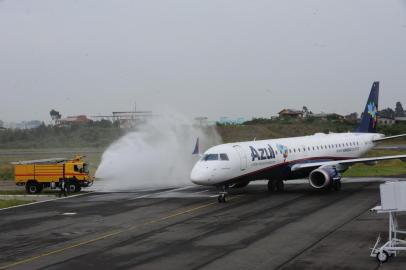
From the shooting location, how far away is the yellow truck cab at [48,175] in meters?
43.7

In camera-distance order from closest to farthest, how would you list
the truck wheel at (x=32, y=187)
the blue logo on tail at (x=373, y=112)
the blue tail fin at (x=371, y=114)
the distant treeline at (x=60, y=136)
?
the truck wheel at (x=32, y=187) < the blue tail fin at (x=371, y=114) < the blue logo on tail at (x=373, y=112) < the distant treeline at (x=60, y=136)

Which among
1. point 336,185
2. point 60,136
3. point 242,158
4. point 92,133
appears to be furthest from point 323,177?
point 60,136

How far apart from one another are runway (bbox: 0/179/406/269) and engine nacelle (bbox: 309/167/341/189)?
637 mm

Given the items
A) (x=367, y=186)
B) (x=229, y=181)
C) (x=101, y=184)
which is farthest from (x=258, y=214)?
(x=101, y=184)

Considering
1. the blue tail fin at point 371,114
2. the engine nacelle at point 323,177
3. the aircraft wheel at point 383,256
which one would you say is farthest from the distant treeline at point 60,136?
the aircraft wheel at point 383,256

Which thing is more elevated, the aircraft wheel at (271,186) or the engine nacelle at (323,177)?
the engine nacelle at (323,177)

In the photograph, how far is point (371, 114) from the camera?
5144cm

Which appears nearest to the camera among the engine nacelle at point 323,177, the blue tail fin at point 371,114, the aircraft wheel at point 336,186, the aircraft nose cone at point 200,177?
the aircraft nose cone at point 200,177

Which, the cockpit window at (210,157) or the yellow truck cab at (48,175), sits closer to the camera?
the cockpit window at (210,157)

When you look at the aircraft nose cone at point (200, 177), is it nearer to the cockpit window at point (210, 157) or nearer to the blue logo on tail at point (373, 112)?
the cockpit window at point (210, 157)

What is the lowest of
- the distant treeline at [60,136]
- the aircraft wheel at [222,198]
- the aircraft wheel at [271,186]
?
the aircraft wheel at [222,198]

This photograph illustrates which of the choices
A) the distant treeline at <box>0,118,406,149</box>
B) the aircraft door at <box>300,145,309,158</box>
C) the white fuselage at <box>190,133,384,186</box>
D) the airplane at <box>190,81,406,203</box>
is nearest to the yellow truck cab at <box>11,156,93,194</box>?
the airplane at <box>190,81,406,203</box>

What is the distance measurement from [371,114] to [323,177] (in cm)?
1654

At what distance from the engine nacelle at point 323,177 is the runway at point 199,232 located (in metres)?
0.64
